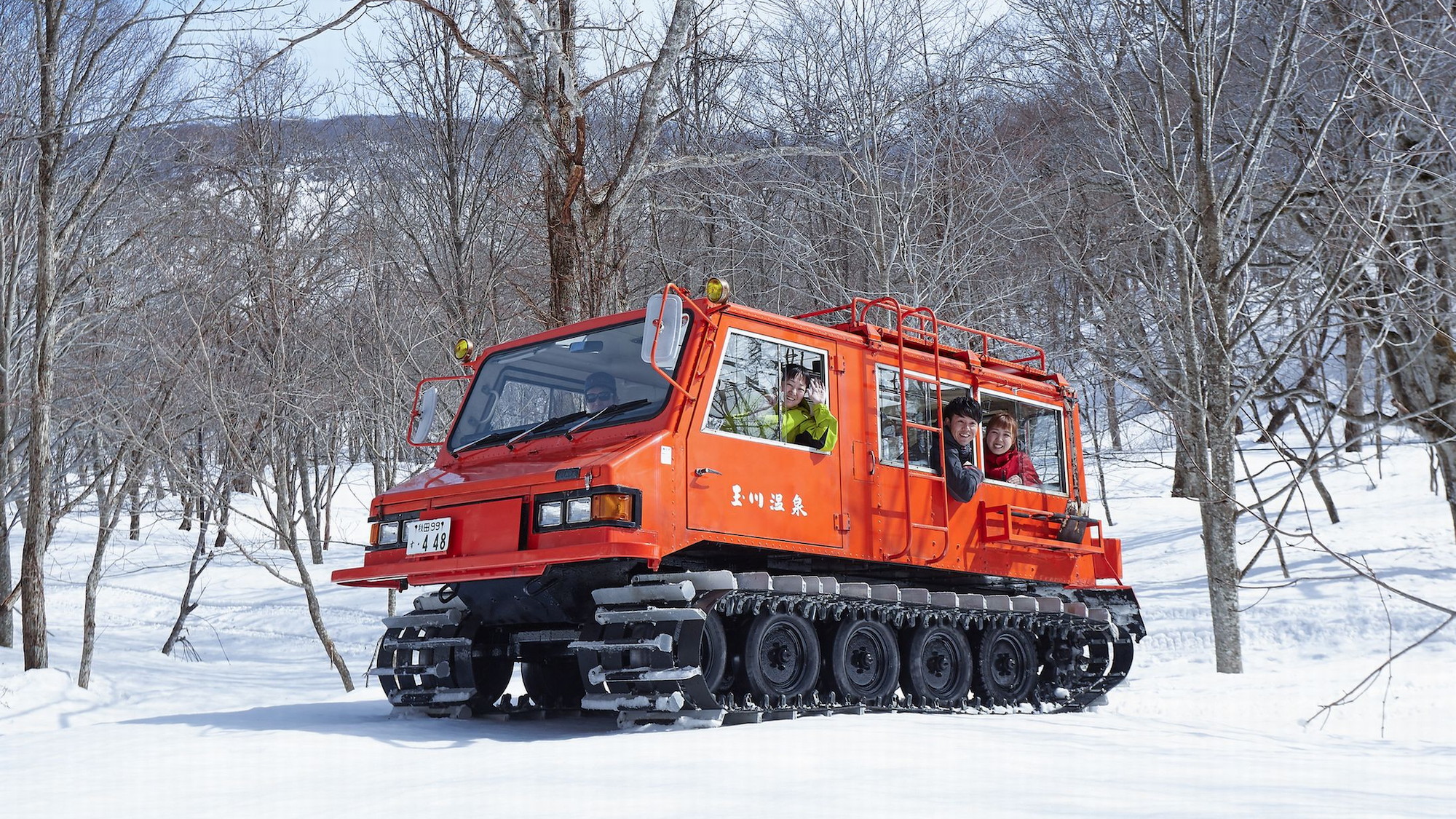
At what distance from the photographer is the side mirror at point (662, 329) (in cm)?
705

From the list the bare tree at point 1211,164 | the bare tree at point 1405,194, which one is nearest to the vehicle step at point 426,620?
the bare tree at point 1211,164

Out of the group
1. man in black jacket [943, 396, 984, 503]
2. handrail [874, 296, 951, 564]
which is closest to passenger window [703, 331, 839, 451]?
handrail [874, 296, 951, 564]

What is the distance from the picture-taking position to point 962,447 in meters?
9.40

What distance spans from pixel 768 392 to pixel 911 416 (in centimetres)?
145

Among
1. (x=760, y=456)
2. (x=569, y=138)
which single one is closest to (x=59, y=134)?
(x=569, y=138)

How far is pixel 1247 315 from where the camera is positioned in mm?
12008

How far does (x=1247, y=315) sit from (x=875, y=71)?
670 cm

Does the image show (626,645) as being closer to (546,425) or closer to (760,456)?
(760,456)

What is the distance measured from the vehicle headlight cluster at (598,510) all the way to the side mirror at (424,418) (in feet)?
7.96

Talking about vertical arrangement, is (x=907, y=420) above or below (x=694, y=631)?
above

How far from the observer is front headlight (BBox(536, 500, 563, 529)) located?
707 cm

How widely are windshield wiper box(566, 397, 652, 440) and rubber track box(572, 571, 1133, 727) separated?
45.7 inches

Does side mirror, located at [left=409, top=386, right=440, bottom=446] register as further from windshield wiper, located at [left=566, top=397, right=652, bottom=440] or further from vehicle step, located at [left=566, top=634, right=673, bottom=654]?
vehicle step, located at [left=566, top=634, right=673, bottom=654]

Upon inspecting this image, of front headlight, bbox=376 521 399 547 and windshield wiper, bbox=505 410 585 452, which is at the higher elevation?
windshield wiper, bbox=505 410 585 452
